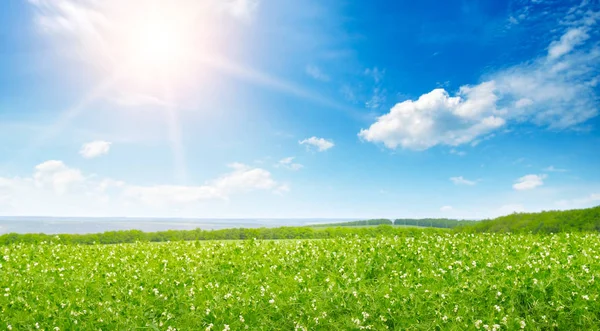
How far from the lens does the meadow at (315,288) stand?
8.47m

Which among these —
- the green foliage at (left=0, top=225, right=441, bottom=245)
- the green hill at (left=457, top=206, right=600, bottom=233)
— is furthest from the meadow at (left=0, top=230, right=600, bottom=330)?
the green hill at (left=457, top=206, right=600, bottom=233)

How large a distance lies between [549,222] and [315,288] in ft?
→ 58.7

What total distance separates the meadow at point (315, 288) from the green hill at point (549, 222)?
825cm

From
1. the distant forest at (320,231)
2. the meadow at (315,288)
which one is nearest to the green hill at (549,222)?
the distant forest at (320,231)

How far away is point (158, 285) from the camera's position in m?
10.7

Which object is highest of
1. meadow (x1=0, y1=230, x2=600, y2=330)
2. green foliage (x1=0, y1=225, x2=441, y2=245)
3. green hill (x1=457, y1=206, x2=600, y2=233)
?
green hill (x1=457, y1=206, x2=600, y2=233)

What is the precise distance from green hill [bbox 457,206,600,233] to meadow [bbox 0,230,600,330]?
8250 millimetres

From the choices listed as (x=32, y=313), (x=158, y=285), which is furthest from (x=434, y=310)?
(x=32, y=313)

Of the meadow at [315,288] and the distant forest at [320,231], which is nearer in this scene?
the meadow at [315,288]

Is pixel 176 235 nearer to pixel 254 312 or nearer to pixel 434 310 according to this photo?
pixel 254 312

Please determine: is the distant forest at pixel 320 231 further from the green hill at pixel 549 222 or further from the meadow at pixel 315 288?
the meadow at pixel 315 288

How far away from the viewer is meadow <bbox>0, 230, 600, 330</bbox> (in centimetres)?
847

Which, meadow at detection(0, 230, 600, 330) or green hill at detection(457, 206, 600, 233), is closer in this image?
meadow at detection(0, 230, 600, 330)

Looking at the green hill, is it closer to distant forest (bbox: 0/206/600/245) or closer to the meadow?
distant forest (bbox: 0/206/600/245)
